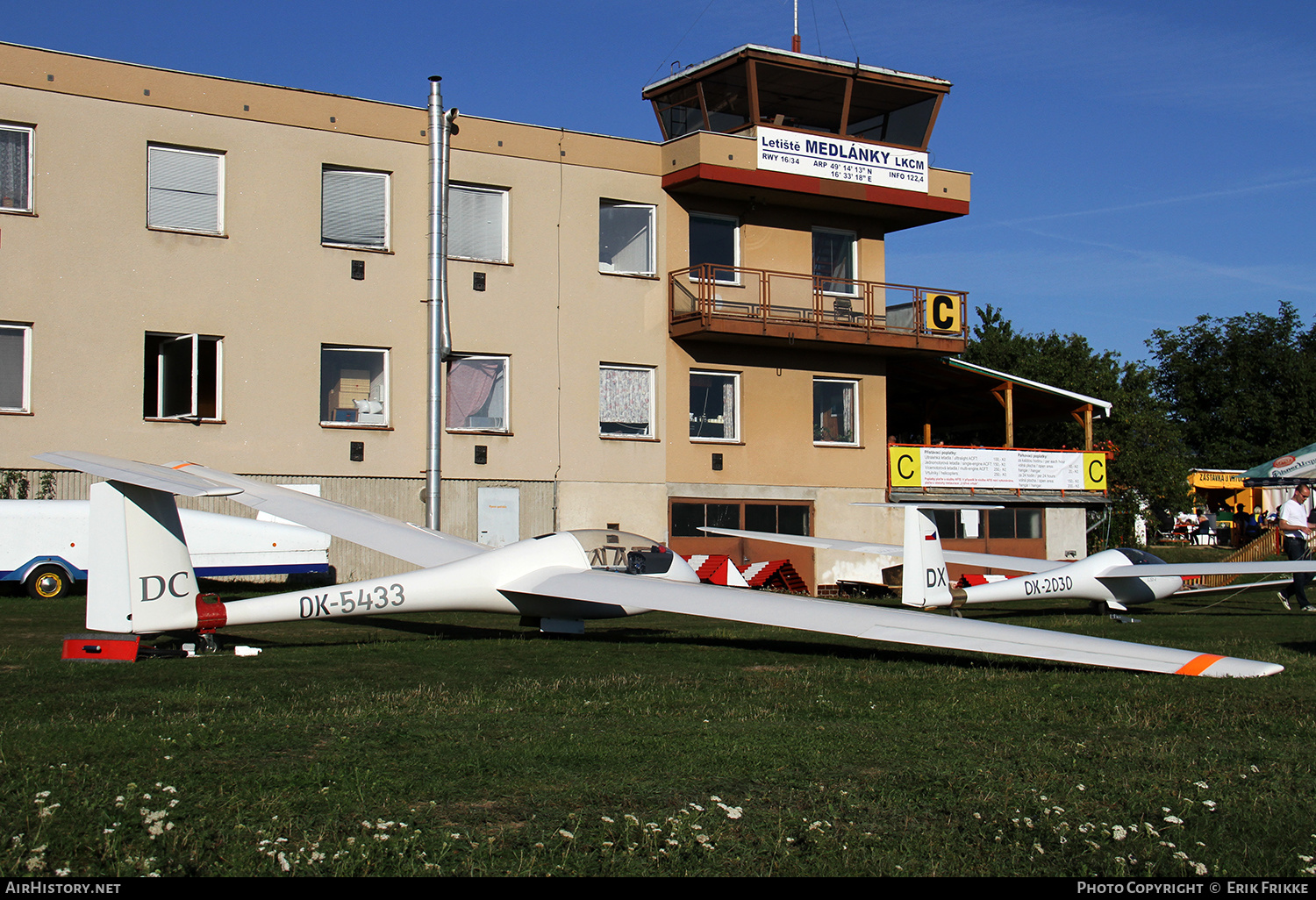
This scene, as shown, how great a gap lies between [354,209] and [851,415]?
1323 centimetres

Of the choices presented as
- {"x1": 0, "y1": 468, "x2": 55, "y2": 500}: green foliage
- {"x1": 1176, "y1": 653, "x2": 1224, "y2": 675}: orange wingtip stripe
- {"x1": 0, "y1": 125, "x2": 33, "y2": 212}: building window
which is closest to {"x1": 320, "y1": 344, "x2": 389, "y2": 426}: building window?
{"x1": 0, "y1": 468, "x2": 55, "y2": 500}: green foliage

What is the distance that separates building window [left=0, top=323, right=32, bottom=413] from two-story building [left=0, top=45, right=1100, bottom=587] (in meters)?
0.06

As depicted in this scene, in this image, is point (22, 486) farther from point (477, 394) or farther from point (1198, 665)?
point (1198, 665)

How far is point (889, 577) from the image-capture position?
27.3 meters

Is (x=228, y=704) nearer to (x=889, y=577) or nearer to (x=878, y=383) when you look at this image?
(x=889, y=577)

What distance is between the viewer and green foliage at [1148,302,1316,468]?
8644cm

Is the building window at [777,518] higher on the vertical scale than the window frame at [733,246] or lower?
lower

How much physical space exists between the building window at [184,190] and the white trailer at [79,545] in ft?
19.1

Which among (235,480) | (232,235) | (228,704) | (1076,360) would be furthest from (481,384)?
(1076,360)

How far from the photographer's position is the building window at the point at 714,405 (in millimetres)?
27766

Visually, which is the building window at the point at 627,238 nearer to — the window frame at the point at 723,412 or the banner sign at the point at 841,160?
the window frame at the point at 723,412

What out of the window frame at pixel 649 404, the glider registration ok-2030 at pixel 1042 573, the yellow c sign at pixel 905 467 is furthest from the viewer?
the yellow c sign at pixel 905 467

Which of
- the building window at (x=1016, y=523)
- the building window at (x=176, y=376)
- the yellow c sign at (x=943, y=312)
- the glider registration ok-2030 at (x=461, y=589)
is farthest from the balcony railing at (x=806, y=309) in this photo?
the glider registration ok-2030 at (x=461, y=589)

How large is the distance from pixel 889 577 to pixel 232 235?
16363mm
